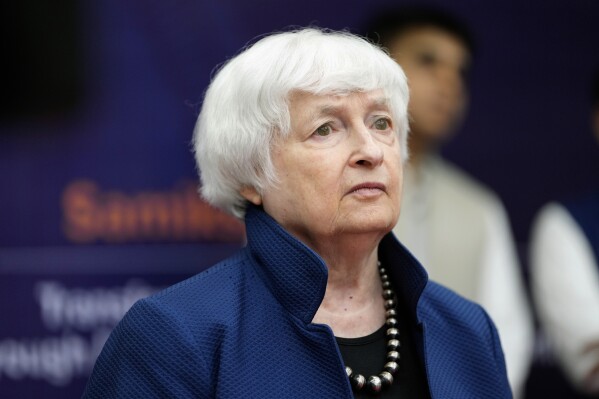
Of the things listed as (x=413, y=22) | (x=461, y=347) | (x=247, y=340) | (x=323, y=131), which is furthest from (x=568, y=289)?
(x=247, y=340)

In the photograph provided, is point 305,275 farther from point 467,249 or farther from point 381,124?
point 467,249

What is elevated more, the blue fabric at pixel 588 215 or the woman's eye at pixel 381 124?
the woman's eye at pixel 381 124

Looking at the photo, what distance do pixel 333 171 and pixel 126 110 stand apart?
174cm

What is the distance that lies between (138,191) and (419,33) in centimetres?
112

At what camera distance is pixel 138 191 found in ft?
11.8

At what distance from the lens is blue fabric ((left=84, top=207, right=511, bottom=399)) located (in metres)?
1.82

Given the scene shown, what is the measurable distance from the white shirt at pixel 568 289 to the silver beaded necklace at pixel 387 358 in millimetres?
1606

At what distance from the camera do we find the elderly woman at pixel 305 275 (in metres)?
1.85

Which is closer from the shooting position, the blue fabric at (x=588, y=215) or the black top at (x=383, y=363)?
the black top at (x=383, y=363)

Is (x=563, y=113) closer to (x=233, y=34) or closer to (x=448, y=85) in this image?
(x=448, y=85)

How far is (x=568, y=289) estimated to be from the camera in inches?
141

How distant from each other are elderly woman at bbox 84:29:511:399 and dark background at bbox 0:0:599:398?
1263mm

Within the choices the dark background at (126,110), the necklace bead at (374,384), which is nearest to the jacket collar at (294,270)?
the necklace bead at (374,384)

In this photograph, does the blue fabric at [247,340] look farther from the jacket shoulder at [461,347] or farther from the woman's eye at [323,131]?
the woman's eye at [323,131]
